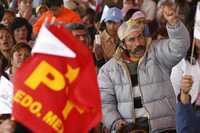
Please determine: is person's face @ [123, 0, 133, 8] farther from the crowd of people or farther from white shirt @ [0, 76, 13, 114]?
white shirt @ [0, 76, 13, 114]

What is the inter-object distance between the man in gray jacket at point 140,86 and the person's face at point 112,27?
91.9 inches

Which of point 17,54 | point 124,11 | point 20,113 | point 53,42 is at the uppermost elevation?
point 53,42

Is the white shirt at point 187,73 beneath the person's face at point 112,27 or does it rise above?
above

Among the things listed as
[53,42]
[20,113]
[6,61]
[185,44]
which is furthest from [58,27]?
[6,61]

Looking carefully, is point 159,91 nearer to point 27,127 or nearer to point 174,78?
point 174,78

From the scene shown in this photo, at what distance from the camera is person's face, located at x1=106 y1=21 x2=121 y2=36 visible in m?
9.27

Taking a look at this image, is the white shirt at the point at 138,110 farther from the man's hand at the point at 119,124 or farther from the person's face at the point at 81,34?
the person's face at the point at 81,34

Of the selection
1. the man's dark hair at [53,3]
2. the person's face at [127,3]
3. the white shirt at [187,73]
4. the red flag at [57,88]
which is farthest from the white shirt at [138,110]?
the person's face at [127,3]

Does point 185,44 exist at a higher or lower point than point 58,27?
lower

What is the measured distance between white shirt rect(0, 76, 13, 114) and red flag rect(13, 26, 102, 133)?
1.40 m

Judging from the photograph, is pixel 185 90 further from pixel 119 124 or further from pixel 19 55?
pixel 19 55

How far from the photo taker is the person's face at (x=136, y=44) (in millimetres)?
6820

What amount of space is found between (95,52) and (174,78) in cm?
151

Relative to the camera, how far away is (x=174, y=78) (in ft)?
24.6
